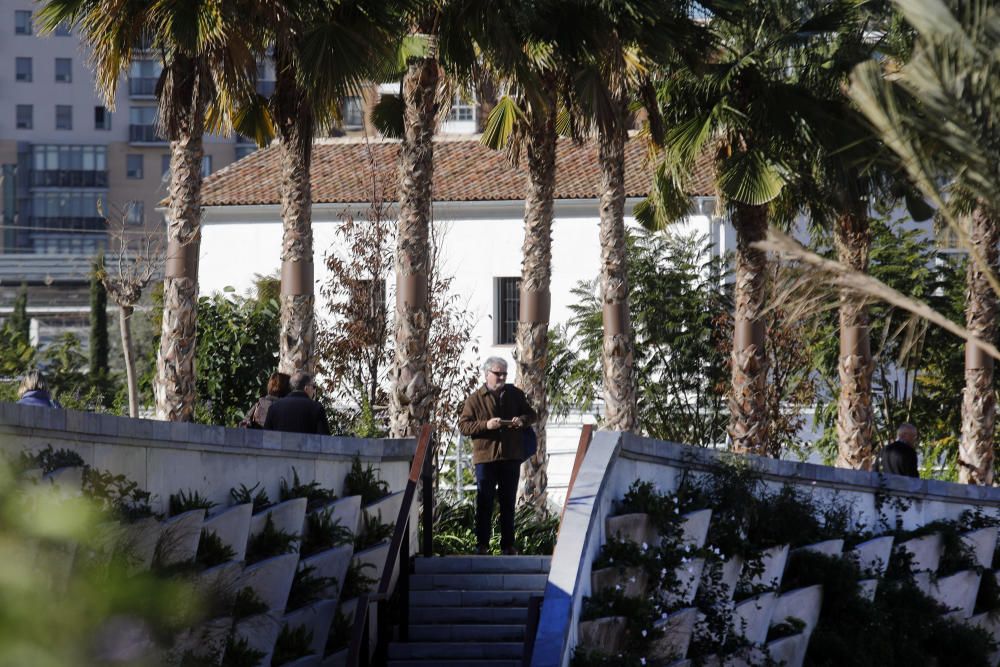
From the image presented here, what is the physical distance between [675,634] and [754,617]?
5.12ft

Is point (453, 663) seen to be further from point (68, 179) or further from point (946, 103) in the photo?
point (68, 179)

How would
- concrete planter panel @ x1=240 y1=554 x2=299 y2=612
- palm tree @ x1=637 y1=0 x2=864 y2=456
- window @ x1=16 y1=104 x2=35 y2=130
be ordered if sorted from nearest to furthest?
Answer: concrete planter panel @ x1=240 y1=554 x2=299 y2=612, palm tree @ x1=637 y1=0 x2=864 y2=456, window @ x1=16 y1=104 x2=35 y2=130

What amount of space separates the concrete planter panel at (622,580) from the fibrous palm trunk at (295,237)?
6535 mm

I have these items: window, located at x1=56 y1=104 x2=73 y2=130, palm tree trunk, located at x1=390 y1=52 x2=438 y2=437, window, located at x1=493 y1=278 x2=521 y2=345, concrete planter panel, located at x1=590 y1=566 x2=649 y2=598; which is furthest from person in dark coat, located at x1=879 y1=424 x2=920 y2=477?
window, located at x1=56 y1=104 x2=73 y2=130

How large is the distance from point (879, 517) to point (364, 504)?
5.50 m

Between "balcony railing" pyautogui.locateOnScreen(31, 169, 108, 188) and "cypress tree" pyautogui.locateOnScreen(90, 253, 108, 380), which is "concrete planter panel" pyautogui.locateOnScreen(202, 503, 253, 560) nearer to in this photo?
"cypress tree" pyautogui.locateOnScreen(90, 253, 108, 380)

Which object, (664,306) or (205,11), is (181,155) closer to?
(205,11)

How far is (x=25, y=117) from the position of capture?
275 ft

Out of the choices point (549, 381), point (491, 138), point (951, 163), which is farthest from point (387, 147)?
point (951, 163)

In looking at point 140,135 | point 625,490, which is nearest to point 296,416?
point 625,490

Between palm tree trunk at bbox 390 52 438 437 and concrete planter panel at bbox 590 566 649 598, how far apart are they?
6.06 m

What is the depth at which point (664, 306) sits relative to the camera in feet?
90.3

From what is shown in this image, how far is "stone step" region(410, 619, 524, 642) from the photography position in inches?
441

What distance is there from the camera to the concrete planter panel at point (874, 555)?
13.7 m
